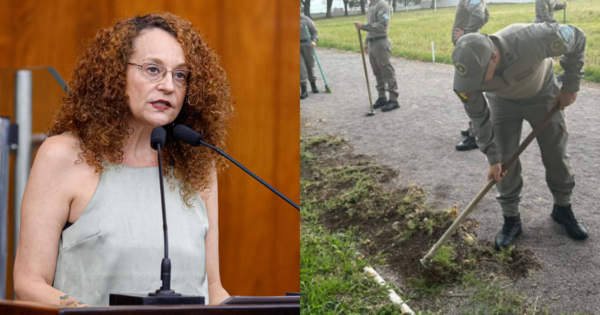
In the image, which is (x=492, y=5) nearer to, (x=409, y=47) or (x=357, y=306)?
(x=409, y=47)

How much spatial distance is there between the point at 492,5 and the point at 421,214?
64 centimetres

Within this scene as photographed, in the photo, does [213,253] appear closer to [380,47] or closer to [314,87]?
A: [314,87]

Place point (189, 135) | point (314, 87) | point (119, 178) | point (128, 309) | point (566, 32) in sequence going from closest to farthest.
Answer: point (128, 309) < point (189, 135) < point (119, 178) < point (566, 32) < point (314, 87)

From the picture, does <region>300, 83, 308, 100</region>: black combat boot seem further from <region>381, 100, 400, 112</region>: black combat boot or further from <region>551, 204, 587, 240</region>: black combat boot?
<region>551, 204, 587, 240</region>: black combat boot

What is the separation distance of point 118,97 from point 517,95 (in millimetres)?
1048

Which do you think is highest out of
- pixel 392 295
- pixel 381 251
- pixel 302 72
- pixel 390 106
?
pixel 302 72

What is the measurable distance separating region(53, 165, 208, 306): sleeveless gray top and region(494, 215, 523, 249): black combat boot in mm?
902

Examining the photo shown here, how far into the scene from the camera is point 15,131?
1463mm

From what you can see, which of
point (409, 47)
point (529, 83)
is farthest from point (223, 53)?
point (529, 83)

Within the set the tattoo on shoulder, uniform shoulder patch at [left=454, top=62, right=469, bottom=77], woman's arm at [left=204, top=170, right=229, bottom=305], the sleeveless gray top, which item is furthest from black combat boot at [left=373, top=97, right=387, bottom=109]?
the tattoo on shoulder

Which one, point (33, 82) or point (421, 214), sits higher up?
point (33, 82)

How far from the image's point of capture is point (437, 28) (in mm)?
1677

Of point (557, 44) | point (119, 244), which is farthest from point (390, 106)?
point (119, 244)

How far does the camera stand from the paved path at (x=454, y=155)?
1.58 metres
